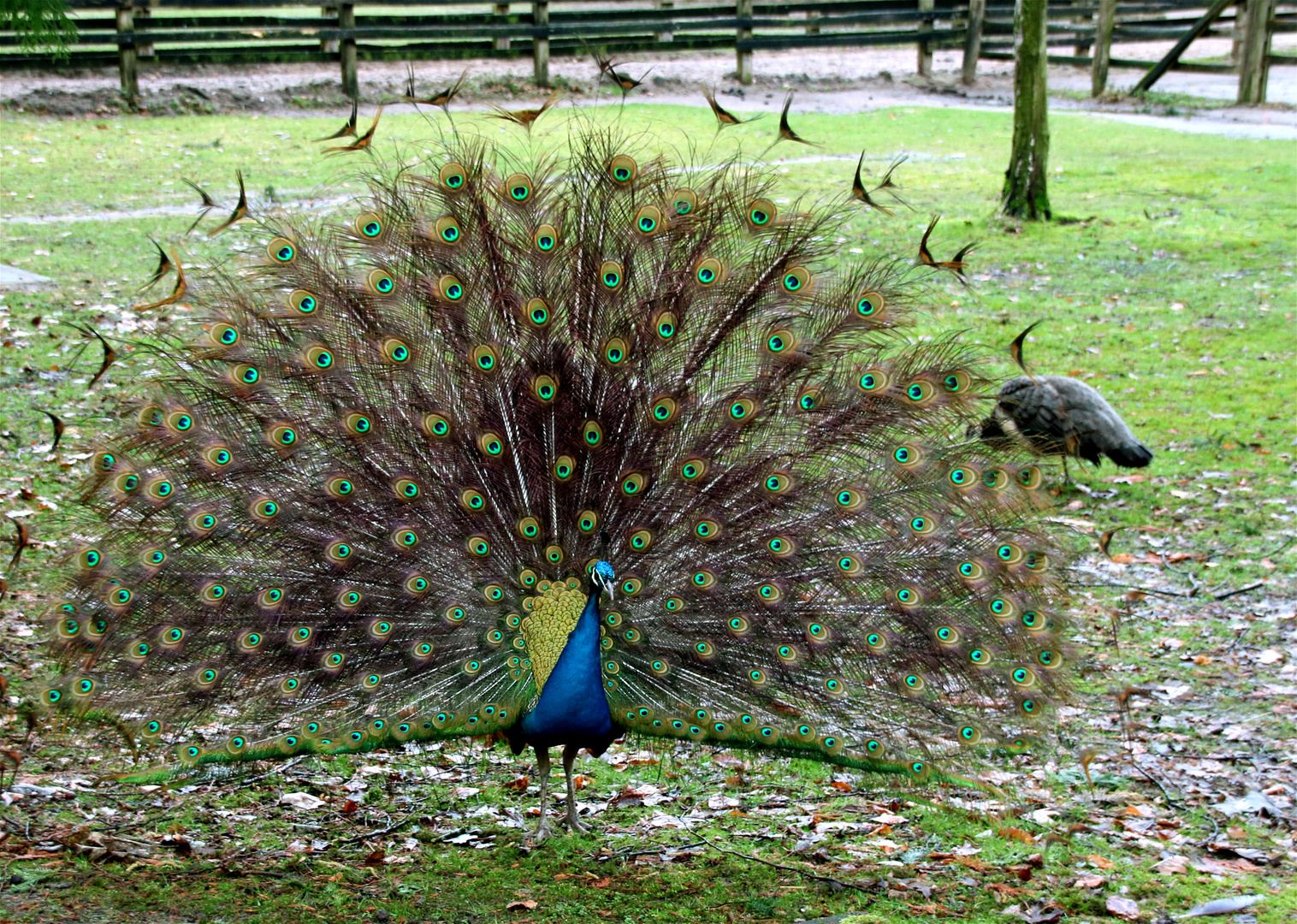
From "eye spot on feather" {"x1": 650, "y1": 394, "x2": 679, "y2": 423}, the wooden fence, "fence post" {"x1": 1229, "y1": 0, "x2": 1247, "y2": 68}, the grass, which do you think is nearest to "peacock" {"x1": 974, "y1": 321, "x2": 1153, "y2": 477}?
the grass

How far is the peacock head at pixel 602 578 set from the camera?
4617 mm

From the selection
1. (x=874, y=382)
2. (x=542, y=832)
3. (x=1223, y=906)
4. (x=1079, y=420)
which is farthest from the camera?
(x=1079, y=420)

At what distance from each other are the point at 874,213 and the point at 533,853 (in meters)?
11.1

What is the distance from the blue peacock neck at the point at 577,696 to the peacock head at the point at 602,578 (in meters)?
0.02

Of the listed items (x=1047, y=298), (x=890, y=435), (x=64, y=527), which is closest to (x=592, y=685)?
(x=890, y=435)

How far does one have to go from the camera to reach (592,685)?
185 inches

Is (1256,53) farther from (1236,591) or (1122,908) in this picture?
(1122,908)

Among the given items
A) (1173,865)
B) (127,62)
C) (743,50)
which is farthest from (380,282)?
(743,50)


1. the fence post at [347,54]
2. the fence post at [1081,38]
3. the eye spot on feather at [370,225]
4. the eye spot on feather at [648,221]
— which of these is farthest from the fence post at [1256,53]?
the eye spot on feather at [370,225]

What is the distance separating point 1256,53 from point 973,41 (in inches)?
212

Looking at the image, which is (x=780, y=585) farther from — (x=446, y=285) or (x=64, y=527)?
(x=64, y=527)

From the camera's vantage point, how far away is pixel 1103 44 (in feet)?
74.0

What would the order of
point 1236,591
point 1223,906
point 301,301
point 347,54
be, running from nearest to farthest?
point 1223,906
point 301,301
point 1236,591
point 347,54

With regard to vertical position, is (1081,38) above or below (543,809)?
above
